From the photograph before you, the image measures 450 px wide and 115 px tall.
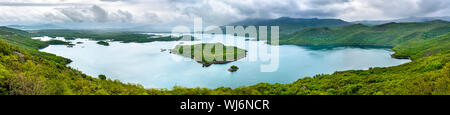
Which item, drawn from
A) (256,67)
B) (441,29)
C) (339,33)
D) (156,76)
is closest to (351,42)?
(339,33)

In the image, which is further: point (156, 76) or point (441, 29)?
point (441, 29)

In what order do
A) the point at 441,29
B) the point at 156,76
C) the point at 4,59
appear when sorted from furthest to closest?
the point at 441,29, the point at 156,76, the point at 4,59

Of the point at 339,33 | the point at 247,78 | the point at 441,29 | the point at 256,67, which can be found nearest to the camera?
the point at 247,78

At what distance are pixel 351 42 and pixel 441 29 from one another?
46689mm
